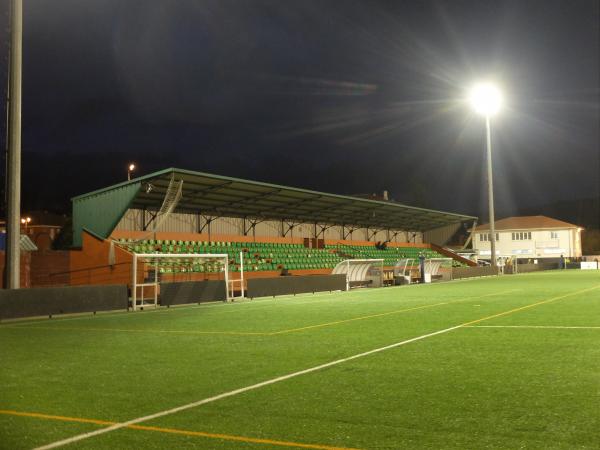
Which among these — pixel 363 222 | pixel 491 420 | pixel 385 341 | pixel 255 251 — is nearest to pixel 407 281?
pixel 255 251

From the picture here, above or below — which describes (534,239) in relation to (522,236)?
below

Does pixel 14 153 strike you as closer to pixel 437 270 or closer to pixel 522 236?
pixel 437 270

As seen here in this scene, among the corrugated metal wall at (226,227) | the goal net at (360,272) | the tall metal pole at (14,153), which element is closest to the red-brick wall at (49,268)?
the corrugated metal wall at (226,227)

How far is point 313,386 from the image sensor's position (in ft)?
23.6

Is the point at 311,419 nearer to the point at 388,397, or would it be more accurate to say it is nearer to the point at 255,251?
the point at 388,397

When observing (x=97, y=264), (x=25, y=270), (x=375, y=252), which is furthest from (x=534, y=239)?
(x=25, y=270)

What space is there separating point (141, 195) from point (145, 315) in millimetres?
17274

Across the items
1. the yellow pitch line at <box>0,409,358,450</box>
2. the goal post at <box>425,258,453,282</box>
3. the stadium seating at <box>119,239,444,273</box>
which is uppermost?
the stadium seating at <box>119,239,444,273</box>

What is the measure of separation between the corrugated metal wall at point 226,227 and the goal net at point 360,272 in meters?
10.8

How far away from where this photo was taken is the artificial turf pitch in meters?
5.13

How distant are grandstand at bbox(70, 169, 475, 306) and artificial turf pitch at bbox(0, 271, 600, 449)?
11.8 metres

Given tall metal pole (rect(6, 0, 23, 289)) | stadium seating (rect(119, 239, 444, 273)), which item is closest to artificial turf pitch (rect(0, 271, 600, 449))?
tall metal pole (rect(6, 0, 23, 289))

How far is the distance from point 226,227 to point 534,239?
65447mm

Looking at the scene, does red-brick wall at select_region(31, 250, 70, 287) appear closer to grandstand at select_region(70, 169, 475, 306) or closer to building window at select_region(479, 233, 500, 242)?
grandstand at select_region(70, 169, 475, 306)
